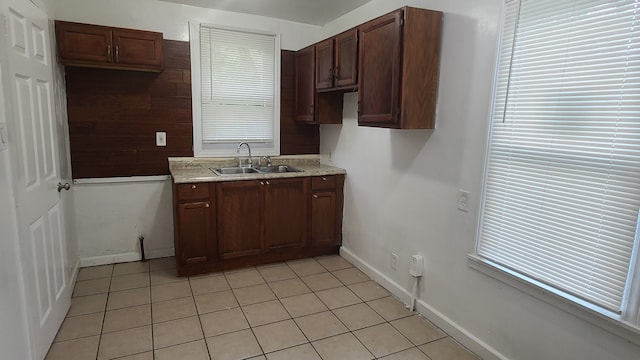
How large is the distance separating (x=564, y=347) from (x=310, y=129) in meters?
3.05

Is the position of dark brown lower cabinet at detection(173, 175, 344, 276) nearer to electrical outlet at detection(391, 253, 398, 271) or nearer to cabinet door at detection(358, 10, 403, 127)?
electrical outlet at detection(391, 253, 398, 271)

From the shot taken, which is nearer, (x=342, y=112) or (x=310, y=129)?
(x=342, y=112)

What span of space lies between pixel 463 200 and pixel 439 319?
870 mm

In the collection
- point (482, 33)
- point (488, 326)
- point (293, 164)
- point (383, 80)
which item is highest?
point (482, 33)

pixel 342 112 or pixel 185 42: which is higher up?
pixel 185 42

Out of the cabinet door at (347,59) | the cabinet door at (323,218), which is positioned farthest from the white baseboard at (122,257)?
the cabinet door at (347,59)

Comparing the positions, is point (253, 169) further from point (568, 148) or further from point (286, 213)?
point (568, 148)

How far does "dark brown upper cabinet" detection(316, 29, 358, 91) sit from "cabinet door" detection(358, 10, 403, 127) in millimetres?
130

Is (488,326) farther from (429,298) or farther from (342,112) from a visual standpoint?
(342,112)

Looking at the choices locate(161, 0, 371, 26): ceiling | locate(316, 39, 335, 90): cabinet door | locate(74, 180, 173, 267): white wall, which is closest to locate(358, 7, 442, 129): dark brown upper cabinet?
locate(316, 39, 335, 90): cabinet door

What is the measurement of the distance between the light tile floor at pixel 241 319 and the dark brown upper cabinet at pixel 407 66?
140cm

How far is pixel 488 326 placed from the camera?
2.21 meters

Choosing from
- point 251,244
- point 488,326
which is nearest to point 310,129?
point 251,244

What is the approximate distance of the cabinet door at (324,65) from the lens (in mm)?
3313
